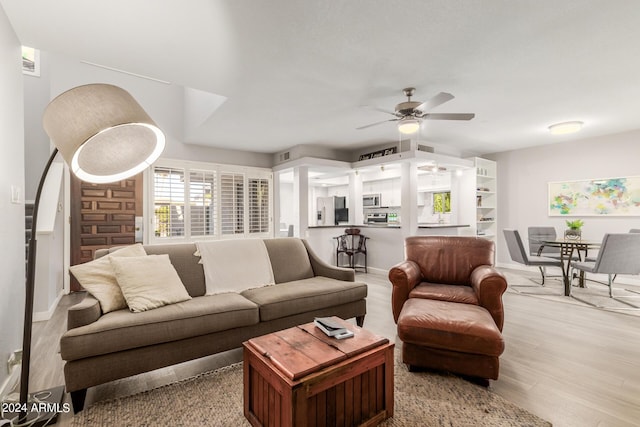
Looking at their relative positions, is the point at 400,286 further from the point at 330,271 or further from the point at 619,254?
the point at 619,254

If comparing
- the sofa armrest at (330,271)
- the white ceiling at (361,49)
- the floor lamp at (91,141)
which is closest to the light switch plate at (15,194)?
the floor lamp at (91,141)

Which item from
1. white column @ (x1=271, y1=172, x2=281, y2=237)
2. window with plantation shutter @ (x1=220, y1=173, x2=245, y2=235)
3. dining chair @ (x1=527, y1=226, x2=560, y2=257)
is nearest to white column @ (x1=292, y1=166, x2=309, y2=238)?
white column @ (x1=271, y1=172, x2=281, y2=237)

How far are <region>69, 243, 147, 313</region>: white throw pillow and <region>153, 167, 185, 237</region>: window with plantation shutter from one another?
3224 mm

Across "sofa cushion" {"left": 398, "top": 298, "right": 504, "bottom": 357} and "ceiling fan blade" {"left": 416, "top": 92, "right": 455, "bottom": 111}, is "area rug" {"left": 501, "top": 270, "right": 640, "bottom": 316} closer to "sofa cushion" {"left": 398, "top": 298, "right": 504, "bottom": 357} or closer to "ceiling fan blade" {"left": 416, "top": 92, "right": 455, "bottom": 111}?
"sofa cushion" {"left": 398, "top": 298, "right": 504, "bottom": 357}

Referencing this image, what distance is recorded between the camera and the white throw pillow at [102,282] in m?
2.07

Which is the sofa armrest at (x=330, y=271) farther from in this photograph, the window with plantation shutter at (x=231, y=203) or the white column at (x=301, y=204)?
the window with plantation shutter at (x=231, y=203)

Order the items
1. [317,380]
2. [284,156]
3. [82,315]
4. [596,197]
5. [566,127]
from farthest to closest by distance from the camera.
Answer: [284,156]
[596,197]
[566,127]
[82,315]
[317,380]

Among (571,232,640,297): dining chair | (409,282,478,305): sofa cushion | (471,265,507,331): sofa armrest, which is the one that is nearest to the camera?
(471,265,507,331): sofa armrest

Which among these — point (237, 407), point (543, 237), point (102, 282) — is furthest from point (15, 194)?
point (543, 237)

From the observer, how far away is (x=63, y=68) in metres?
4.62

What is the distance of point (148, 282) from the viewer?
222cm

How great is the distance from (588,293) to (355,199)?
12.9 ft

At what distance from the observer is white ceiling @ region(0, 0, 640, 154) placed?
197 centimetres

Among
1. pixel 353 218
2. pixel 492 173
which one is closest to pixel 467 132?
pixel 492 173
